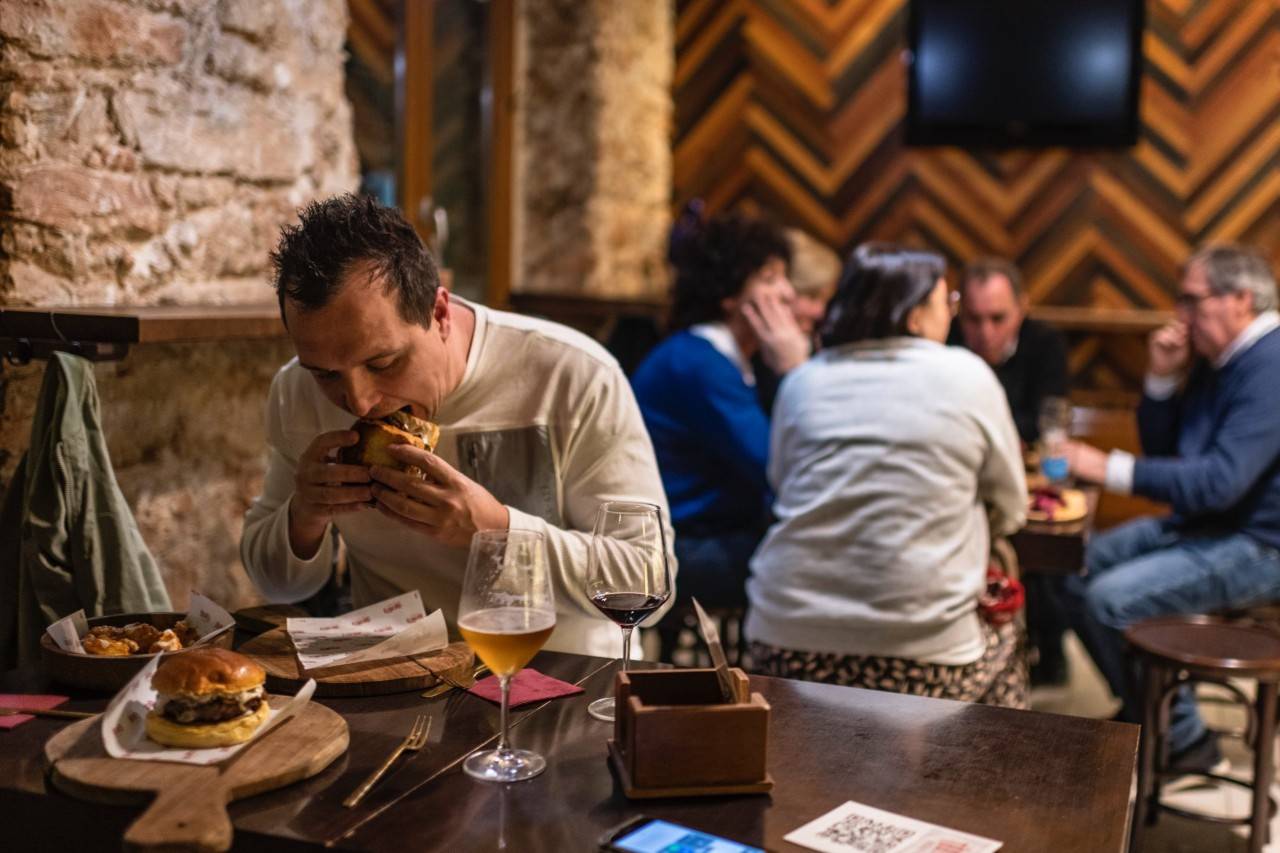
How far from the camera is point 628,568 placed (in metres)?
1.50

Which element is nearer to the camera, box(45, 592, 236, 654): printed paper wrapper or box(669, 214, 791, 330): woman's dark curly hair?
box(45, 592, 236, 654): printed paper wrapper

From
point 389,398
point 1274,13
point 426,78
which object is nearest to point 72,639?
point 389,398

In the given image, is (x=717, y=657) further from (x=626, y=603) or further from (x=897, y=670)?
(x=897, y=670)

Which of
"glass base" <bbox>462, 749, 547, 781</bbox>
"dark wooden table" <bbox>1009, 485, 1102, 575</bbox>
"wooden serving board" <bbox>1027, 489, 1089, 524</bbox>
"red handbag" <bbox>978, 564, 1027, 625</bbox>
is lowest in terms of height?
"red handbag" <bbox>978, 564, 1027, 625</bbox>

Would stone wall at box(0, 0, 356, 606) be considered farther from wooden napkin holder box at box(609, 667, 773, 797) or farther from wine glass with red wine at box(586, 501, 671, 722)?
wooden napkin holder box at box(609, 667, 773, 797)

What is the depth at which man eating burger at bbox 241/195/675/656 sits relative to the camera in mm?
1790

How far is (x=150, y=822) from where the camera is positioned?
1.17 m

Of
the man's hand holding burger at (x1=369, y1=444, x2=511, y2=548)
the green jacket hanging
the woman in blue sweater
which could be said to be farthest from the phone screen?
the woman in blue sweater

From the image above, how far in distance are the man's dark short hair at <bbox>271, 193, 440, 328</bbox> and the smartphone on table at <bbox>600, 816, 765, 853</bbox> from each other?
864 mm

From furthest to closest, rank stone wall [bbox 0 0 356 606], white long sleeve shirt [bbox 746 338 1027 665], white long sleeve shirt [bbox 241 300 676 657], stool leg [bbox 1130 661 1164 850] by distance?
stool leg [bbox 1130 661 1164 850], white long sleeve shirt [bbox 746 338 1027 665], stone wall [bbox 0 0 356 606], white long sleeve shirt [bbox 241 300 676 657]

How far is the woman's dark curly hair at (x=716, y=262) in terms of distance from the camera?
11.5ft

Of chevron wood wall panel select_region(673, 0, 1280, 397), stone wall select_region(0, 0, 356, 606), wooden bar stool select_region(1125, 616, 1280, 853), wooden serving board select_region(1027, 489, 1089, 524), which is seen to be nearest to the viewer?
stone wall select_region(0, 0, 356, 606)

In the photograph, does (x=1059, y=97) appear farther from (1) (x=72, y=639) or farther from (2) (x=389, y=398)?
(1) (x=72, y=639)

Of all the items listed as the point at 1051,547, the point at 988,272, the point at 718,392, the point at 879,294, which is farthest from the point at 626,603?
the point at 988,272
